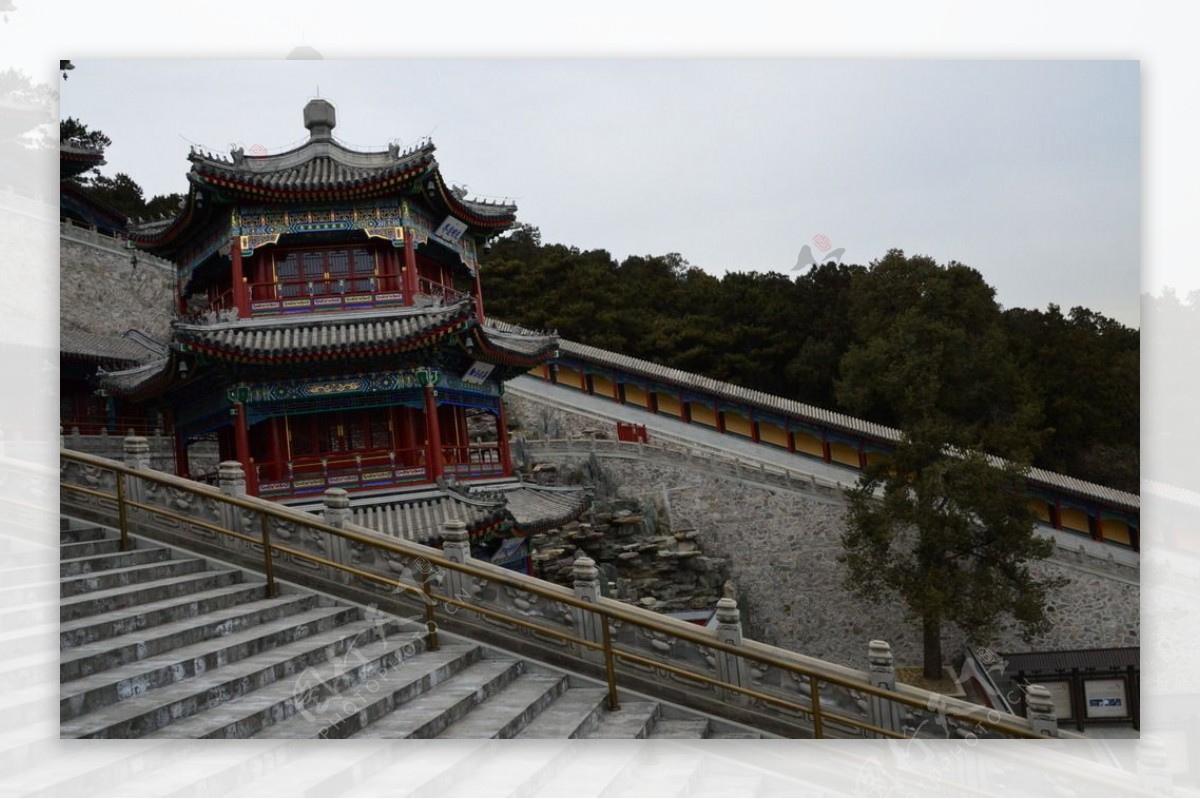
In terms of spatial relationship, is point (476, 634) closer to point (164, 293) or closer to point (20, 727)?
point (20, 727)

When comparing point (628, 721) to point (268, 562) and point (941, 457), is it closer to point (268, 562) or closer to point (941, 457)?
point (268, 562)

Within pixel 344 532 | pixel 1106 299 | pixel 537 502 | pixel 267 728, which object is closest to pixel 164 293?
pixel 537 502

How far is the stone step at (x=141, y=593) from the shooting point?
479cm

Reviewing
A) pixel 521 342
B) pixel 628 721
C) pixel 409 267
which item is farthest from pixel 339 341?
pixel 628 721

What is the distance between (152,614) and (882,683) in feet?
13.2

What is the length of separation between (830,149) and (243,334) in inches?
216

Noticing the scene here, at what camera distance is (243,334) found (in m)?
8.28

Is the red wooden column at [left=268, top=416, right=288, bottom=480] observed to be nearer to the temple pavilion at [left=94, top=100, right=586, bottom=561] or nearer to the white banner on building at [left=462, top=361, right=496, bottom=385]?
the temple pavilion at [left=94, top=100, right=586, bottom=561]

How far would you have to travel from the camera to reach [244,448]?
26.7 ft

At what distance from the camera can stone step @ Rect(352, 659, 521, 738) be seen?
434 centimetres

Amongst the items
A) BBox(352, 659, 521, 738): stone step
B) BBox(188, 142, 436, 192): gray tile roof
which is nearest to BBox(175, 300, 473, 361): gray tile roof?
BBox(188, 142, 436, 192): gray tile roof

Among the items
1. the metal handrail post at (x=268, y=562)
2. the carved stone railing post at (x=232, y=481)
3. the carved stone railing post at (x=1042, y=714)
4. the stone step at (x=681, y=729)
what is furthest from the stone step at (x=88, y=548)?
the carved stone railing post at (x=1042, y=714)

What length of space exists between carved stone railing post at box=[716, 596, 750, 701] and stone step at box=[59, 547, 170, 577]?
11.7ft

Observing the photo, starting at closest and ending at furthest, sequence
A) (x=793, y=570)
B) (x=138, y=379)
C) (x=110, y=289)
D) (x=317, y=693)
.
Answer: (x=317, y=693) < (x=138, y=379) < (x=793, y=570) < (x=110, y=289)
